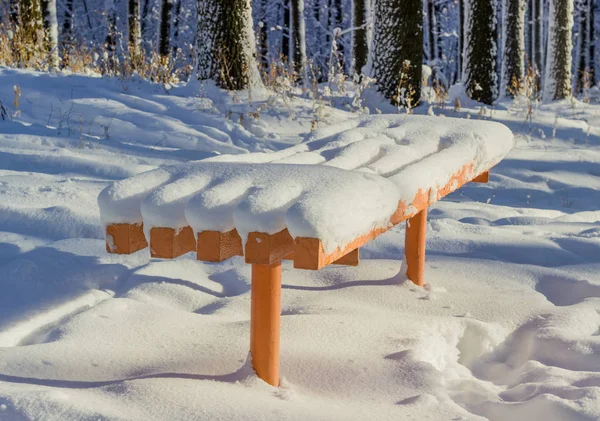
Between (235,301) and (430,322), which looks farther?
(235,301)

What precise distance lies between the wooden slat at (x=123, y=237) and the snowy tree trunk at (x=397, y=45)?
601 cm

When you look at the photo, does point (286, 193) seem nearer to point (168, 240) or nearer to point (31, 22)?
point (168, 240)

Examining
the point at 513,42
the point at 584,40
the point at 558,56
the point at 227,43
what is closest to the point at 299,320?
the point at 227,43

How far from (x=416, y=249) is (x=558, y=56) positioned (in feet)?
29.9

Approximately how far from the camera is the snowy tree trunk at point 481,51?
10.3m

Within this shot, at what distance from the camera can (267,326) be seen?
2.32m

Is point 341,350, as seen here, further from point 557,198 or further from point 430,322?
point 557,198

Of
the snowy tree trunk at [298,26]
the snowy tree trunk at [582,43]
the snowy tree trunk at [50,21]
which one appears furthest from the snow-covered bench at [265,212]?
the snowy tree trunk at [582,43]

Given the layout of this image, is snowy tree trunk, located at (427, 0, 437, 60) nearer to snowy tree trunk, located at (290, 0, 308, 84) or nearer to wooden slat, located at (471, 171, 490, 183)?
snowy tree trunk, located at (290, 0, 308, 84)

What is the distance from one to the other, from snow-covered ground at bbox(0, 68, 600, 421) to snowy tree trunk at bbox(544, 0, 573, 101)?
6641 mm

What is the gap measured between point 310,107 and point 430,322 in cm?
457

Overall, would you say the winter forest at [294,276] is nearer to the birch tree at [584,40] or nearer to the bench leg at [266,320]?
the bench leg at [266,320]

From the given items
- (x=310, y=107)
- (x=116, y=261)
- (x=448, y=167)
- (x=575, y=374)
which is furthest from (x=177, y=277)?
(x=310, y=107)

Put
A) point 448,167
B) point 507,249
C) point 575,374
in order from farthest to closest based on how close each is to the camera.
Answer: point 507,249 < point 448,167 < point 575,374
